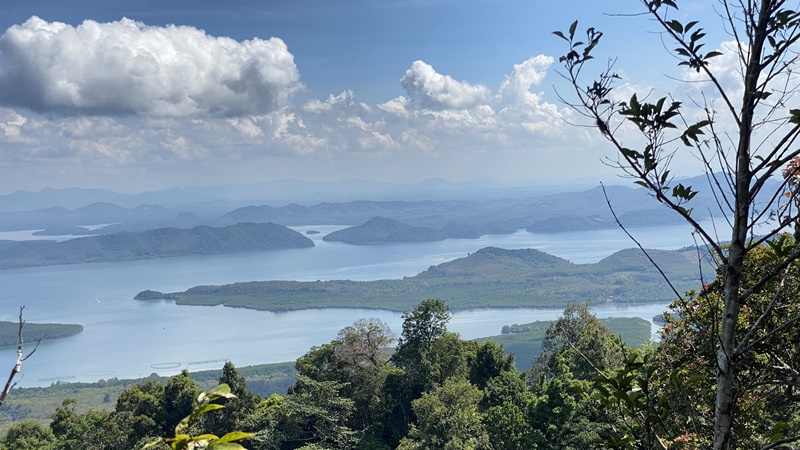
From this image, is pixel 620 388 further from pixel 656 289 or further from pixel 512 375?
pixel 656 289

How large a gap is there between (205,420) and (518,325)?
177 feet

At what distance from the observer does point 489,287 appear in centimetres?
9331

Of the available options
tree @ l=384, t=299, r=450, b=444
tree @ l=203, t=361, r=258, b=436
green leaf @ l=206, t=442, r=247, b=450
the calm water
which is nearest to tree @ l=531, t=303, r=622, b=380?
tree @ l=384, t=299, r=450, b=444

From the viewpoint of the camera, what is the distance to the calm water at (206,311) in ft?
206

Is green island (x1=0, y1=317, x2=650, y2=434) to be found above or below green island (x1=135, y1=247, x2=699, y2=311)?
below

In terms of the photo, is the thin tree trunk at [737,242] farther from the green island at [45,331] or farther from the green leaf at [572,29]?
the green island at [45,331]

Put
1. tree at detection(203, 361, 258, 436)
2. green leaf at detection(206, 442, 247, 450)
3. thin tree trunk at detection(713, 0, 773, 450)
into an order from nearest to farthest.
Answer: green leaf at detection(206, 442, 247, 450) < thin tree trunk at detection(713, 0, 773, 450) < tree at detection(203, 361, 258, 436)

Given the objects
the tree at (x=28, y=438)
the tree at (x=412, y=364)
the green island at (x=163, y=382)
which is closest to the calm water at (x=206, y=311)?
the green island at (x=163, y=382)

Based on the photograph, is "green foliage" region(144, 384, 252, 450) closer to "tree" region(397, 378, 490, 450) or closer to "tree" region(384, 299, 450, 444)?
"tree" region(397, 378, 490, 450)

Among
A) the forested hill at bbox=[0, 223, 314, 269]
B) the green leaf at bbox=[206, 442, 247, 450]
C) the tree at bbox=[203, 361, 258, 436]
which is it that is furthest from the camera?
the forested hill at bbox=[0, 223, 314, 269]

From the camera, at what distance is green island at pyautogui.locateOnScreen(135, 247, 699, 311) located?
272ft

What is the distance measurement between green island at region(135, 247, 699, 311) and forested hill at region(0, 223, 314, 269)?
57.7 metres

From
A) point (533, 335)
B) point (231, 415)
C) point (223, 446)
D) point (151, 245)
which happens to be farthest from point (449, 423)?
point (151, 245)

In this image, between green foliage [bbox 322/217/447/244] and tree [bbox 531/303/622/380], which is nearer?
tree [bbox 531/303/622/380]
